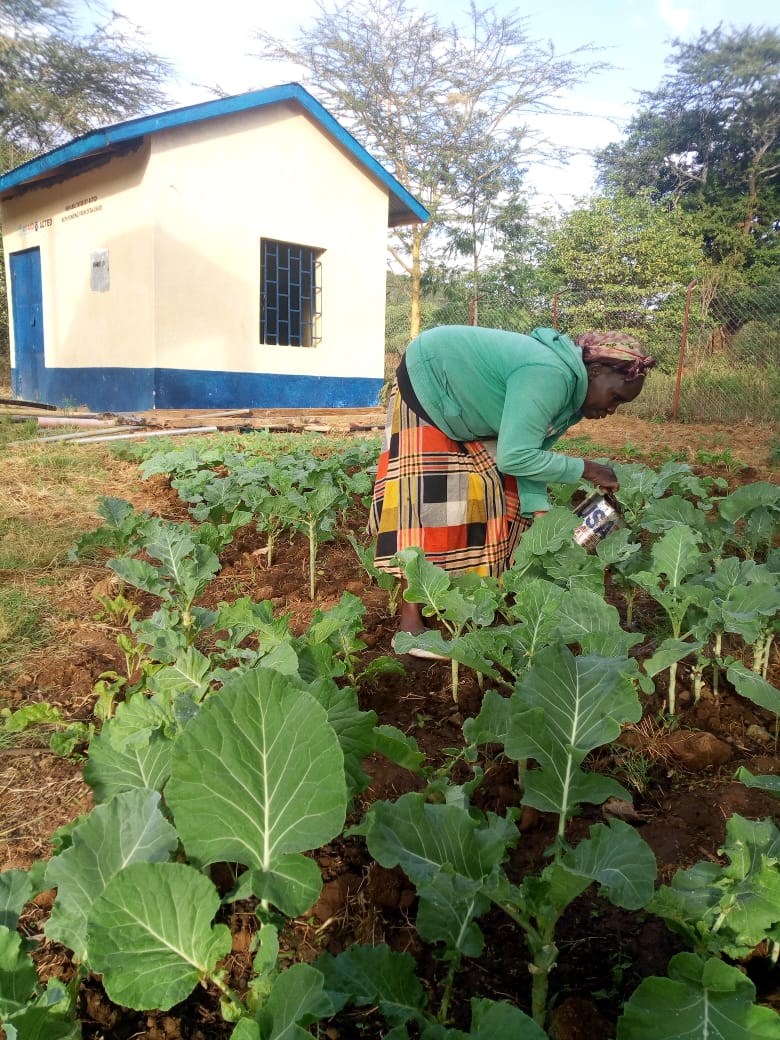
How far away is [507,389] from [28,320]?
11953 millimetres

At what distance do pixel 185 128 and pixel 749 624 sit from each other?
31.4 feet

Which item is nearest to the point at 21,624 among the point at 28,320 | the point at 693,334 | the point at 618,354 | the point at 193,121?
the point at 618,354

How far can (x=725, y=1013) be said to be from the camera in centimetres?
92

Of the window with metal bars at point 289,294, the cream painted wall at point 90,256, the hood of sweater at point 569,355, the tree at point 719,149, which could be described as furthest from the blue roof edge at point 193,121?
the tree at point 719,149

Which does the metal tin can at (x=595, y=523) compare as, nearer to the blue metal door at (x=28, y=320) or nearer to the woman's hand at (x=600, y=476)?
the woman's hand at (x=600, y=476)

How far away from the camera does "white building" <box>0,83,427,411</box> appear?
914cm

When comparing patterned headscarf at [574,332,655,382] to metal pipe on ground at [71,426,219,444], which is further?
metal pipe on ground at [71,426,219,444]

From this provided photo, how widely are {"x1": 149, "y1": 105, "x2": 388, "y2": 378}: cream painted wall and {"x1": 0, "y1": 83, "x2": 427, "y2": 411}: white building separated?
2cm

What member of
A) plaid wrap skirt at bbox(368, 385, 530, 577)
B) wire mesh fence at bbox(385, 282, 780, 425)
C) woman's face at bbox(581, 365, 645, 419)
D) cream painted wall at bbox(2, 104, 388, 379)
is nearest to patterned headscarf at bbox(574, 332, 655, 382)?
woman's face at bbox(581, 365, 645, 419)

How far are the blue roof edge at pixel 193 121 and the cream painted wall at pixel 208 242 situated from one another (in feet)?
0.69

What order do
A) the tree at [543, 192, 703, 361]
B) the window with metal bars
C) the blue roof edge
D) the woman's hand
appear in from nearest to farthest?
the woman's hand, the blue roof edge, the window with metal bars, the tree at [543, 192, 703, 361]

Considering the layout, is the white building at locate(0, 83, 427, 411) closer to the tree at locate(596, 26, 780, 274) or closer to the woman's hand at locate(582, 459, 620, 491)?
the woman's hand at locate(582, 459, 620, 491)

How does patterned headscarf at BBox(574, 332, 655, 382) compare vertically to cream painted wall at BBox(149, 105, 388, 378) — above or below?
below

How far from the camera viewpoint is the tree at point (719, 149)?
18984 mm
